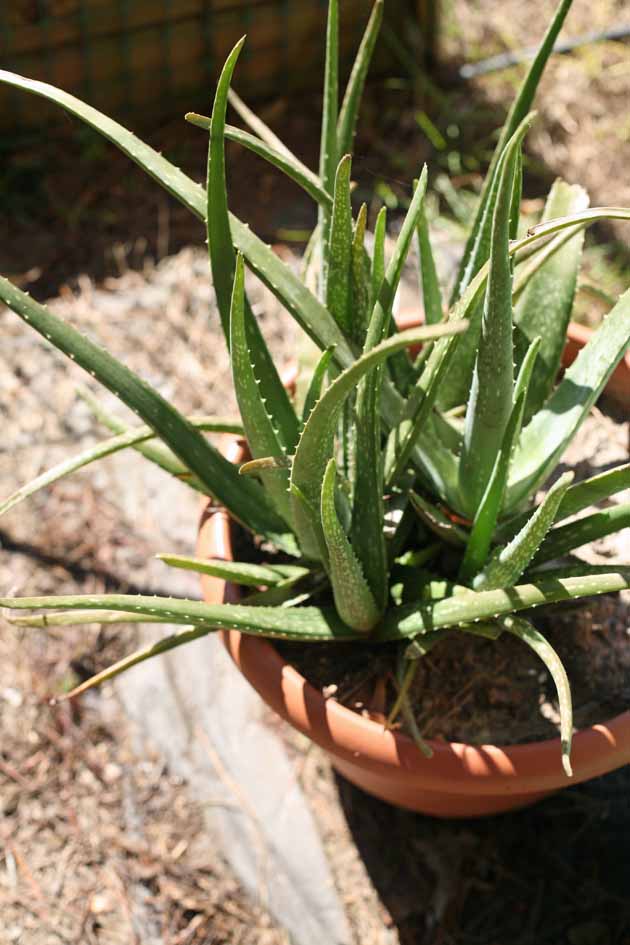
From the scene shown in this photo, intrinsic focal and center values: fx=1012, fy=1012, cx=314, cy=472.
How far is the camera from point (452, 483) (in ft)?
2.94

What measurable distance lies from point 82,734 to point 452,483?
0.64m

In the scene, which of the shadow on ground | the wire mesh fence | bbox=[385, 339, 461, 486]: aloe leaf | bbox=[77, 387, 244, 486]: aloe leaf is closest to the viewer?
bbox=[385, 339, 461, 486]: aloe leaf

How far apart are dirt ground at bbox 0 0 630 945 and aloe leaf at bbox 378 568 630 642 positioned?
433 millimetres

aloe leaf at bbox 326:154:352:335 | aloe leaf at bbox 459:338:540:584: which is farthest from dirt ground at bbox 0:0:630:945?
aloe leaf at bbox 459:338:540:584

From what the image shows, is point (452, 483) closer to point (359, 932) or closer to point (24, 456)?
point (359, 932)

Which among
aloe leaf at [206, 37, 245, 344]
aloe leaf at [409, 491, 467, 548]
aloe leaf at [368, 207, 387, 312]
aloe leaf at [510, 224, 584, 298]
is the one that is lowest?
aloe leaf at [409, 491, 467, 548]

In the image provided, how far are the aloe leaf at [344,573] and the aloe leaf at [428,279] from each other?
0.25 meters

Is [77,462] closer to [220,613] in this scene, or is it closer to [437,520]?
[220,613]

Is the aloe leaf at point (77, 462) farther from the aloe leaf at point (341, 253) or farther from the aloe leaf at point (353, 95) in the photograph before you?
the aloe leaf at point (353, 95)

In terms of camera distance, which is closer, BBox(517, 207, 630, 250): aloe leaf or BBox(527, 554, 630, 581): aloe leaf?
BBox(517, 207, 630, 250): aloe leaf

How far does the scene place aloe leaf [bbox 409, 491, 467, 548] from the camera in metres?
0.88

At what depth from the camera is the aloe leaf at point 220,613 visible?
0.74 metres

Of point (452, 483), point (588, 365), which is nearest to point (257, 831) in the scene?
point (452, 483)

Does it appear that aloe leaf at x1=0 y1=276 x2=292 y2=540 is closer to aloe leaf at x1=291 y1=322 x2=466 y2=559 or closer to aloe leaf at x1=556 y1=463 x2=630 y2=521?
aloe leaf at x1=291 y1=322 x2=466 y2=559
